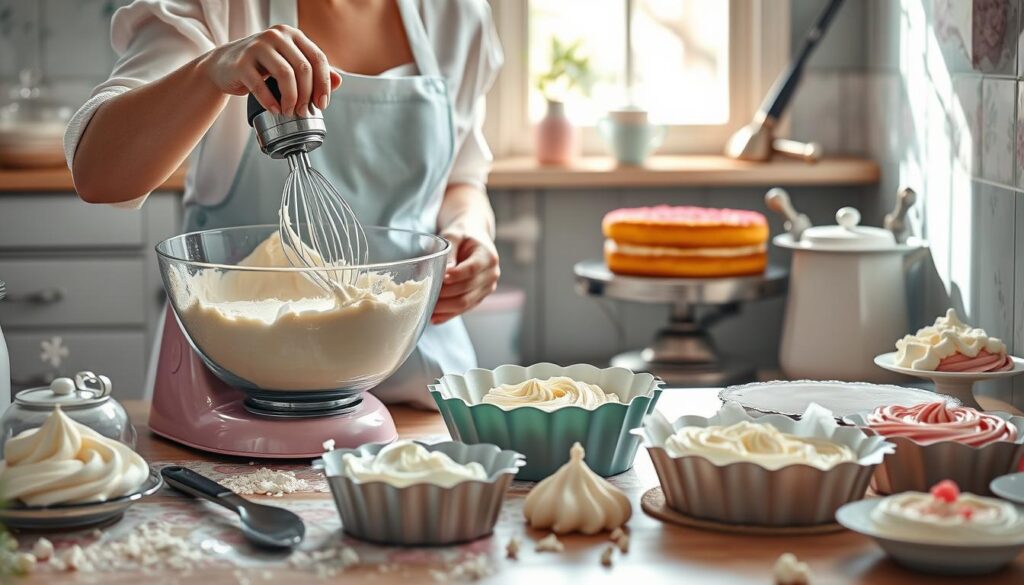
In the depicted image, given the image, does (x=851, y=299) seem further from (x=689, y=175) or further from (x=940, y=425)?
(x=940, y=425)

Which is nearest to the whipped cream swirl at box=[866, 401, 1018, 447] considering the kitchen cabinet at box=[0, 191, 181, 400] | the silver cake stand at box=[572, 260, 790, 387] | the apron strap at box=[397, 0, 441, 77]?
the apron strap at box=[397, 0, 441, 77]

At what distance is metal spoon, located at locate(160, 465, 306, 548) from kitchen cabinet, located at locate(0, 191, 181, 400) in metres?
1.47

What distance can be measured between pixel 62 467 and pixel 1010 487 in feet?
2.16

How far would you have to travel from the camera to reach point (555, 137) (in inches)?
101

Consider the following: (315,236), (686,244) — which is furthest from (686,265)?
(315,236)

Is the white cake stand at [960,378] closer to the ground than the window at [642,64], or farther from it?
closer to the ground

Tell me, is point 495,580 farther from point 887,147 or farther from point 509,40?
point 509,40

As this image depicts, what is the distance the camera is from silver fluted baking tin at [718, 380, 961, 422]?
112 centimetres

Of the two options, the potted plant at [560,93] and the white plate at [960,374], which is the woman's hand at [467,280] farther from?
the potted plant at [560,93]

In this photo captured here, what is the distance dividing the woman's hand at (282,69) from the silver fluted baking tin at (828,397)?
1.46ft

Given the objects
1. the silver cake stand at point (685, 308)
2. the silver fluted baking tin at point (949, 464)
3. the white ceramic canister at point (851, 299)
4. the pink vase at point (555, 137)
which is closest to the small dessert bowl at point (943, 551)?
the silver fluted baking tin at point (949, 464)

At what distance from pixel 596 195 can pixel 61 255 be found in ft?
3.43

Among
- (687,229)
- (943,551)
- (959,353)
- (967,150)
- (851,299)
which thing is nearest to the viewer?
(943,551)

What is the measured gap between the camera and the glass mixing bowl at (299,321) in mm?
1070
